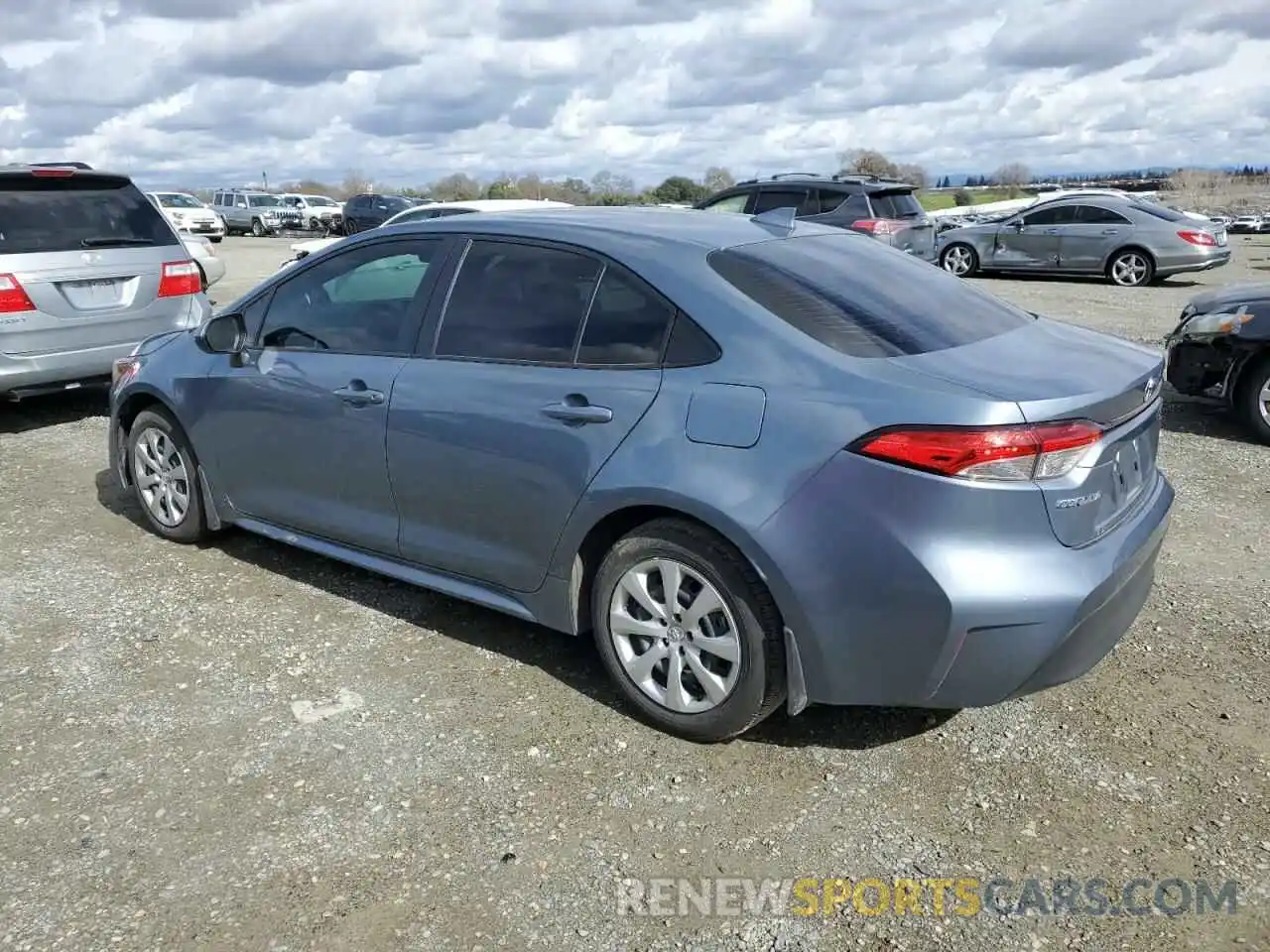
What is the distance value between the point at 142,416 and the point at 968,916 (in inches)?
172

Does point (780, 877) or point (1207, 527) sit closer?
point (780, 877)

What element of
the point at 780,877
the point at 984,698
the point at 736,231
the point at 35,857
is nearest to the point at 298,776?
the point at 35,857

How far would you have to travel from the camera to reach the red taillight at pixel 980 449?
276 centimetres

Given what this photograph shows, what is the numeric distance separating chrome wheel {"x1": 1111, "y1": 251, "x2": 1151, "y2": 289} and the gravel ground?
45.5 feet

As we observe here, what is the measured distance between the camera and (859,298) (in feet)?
11.1

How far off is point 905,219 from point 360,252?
1219 cm

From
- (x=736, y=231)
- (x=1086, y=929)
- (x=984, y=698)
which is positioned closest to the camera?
(x=1086, y=929)

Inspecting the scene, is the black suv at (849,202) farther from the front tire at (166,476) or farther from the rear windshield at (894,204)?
the front tire at (166,476)

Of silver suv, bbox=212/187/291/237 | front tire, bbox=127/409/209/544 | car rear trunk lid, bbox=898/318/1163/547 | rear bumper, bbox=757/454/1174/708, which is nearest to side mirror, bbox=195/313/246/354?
front tire, bbox=127/409/209/544

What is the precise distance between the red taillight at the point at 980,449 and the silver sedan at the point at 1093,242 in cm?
1585

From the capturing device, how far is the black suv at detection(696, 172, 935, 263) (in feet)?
48.0

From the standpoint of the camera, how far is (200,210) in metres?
33.3

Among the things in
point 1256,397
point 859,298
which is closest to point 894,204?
point 1256,397

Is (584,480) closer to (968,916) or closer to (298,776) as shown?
(298,776)
